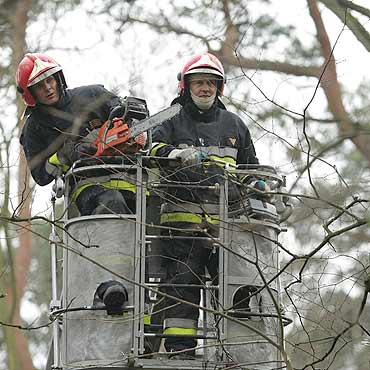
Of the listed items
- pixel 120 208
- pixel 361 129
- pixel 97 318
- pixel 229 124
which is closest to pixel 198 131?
pixel 229 124

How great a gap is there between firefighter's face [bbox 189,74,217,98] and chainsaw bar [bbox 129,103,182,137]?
0.80 meters

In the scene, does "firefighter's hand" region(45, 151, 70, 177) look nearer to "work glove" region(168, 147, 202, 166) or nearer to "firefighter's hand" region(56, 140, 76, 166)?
"firefighter's hand" region(56, 140, 76, 166)

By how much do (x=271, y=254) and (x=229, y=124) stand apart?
100 cm

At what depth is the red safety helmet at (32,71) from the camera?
9.73 metres

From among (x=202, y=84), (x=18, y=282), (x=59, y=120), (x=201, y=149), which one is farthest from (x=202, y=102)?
(x=18, y=282)

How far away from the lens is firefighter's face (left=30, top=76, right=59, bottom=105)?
9750 millimetres

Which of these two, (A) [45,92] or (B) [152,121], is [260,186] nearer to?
(B) [152,121]

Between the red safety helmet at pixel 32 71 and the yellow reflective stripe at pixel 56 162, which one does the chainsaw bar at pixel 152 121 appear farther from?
the red safety helmet at pixel 32 71

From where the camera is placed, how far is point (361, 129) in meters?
7.39

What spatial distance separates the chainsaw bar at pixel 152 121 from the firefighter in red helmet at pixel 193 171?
24 centimetres

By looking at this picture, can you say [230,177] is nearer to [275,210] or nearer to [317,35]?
[275,210]

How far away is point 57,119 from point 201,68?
1065 mm

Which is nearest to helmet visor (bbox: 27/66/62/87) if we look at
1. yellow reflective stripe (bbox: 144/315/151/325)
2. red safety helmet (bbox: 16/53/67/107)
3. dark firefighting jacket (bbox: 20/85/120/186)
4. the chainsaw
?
red safety helmet (bbox: 16/53/67/107)

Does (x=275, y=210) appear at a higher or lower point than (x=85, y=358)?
higher
